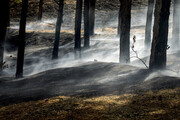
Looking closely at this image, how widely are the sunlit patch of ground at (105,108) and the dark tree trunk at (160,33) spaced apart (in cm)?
323

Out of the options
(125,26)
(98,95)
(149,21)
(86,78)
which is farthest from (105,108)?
(149,21)

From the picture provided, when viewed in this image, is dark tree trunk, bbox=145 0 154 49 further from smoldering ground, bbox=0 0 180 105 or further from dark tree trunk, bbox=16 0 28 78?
dark tree trunk, bbox=16 0 28 78

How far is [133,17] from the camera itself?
4147 centimetres

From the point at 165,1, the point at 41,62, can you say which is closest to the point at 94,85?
the point at 165,1

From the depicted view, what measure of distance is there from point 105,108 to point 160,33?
201 inches

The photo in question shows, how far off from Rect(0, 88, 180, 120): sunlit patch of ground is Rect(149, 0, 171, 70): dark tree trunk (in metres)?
3.23

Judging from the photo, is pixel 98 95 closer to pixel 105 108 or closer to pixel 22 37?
pixel 105 108

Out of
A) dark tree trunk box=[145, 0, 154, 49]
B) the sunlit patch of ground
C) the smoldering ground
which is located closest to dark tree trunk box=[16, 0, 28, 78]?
the smoldering ground

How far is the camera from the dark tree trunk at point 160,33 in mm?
9578

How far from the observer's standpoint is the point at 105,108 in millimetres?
5855

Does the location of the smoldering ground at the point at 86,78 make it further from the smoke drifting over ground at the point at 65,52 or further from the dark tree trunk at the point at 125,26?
the dark tree trunk at the point at 125,26

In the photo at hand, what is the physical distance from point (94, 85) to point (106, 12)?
37080 millimetres

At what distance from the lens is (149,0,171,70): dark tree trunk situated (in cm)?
958

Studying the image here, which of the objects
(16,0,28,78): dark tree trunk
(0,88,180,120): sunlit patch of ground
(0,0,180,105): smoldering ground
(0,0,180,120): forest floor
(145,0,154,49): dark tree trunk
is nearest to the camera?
(0,88,180,120): sunlit patch of ground
